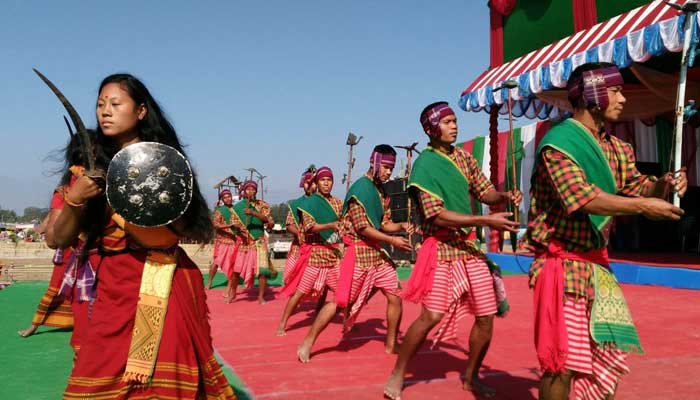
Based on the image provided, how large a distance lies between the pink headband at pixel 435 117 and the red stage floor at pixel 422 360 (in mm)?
1754

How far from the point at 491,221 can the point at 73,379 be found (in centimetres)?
213

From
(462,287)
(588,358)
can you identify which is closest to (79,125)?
(588,358)

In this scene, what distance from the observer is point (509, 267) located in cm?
1416

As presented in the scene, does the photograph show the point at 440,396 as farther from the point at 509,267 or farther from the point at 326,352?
the point at 509,267

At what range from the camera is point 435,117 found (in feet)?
13.5

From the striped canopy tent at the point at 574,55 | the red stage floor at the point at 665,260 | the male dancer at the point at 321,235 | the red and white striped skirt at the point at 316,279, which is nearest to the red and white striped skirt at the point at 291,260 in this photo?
the male dancer at the point at 321,235

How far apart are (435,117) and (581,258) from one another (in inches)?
66.2

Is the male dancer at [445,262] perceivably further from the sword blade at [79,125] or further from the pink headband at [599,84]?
the sword blade at [79,125]

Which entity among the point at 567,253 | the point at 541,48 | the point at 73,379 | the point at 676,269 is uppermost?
the point at 541,48

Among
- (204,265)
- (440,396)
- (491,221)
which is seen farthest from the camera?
(204,265)

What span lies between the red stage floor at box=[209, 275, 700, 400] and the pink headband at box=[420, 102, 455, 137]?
1.75m

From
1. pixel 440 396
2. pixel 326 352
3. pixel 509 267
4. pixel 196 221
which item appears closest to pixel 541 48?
pixel 509 267

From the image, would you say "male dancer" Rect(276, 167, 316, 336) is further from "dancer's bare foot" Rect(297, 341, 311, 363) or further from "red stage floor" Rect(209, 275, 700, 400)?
"dancer's bare foot" Rect(297, 341, 311, 363)

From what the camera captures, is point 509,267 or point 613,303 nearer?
point 613,303
